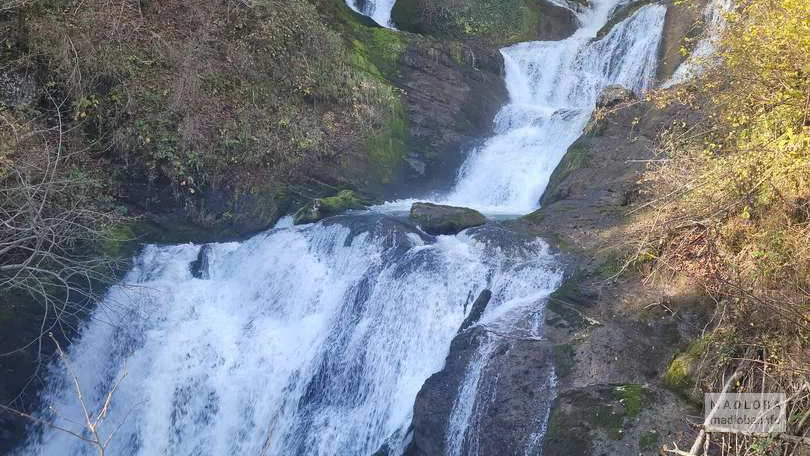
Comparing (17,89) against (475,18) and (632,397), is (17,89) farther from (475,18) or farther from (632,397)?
(475,18)

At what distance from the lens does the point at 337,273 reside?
9938 mm

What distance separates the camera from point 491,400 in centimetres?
630

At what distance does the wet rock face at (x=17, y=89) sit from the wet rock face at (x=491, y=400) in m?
8.71

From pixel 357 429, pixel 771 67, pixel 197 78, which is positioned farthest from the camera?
pixel 197 78

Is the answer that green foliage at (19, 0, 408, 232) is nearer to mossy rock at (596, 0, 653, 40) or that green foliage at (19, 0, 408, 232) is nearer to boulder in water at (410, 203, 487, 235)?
boulder in water at (410, 203, 487, 235)

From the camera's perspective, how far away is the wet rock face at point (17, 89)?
10156 mm

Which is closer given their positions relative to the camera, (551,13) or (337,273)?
(337,273)

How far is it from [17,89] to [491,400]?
9797mm

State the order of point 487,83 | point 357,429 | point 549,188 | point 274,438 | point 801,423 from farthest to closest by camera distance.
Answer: point 487,83
point 549,188
point 274,438
point 357,429
point 801,423

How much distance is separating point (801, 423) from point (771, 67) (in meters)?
3.19

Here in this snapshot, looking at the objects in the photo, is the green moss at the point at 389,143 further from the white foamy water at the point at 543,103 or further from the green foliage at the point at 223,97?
the white foamy water at the point at 543,103

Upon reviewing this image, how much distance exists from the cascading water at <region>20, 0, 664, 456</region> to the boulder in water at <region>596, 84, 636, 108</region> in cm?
562

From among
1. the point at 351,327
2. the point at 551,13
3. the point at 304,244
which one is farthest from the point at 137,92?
the point at 551,13

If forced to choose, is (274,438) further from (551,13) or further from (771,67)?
(551,13)
